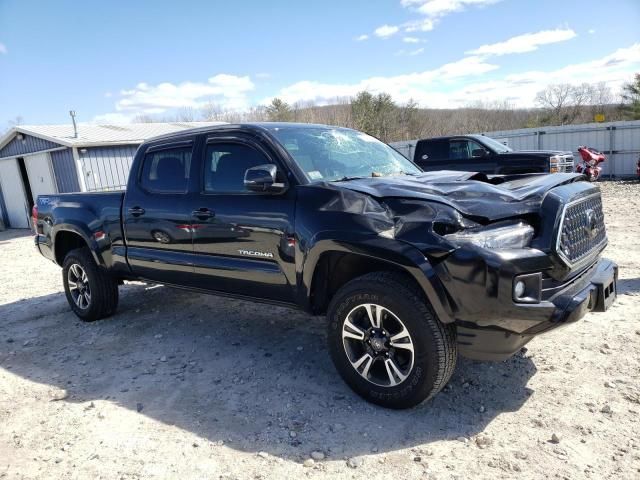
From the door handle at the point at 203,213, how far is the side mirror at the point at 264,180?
0.68m

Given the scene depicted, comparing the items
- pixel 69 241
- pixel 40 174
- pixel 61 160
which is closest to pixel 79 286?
pixel 69 241

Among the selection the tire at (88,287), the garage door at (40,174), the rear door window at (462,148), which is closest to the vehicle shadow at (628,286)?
the tire at (88,287)

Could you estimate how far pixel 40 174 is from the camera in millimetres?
17547

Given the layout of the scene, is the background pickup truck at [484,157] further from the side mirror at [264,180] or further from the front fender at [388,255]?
the front fender at [388,255]

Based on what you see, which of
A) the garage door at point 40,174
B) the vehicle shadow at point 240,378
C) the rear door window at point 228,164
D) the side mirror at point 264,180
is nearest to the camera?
the vehicle shadow at point 240,378

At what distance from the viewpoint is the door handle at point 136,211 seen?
478 cm

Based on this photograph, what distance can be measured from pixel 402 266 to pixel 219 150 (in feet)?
6.98

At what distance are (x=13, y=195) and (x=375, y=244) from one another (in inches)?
819

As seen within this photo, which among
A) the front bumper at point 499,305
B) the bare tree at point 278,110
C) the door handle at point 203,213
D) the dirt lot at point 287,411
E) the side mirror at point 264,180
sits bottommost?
the dirt lot at point 287,411

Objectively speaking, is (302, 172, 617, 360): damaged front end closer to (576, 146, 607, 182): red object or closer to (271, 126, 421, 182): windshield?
(271, 126, 421, 182): windshield

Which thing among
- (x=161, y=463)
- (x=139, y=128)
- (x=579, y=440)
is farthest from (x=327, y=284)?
(x=139, y=128)

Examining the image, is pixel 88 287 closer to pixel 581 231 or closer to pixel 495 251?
pixel 495 251

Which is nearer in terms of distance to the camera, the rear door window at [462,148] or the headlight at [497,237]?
the headlight at [497,237]

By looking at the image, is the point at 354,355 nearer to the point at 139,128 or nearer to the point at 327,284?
the point at 327,284
